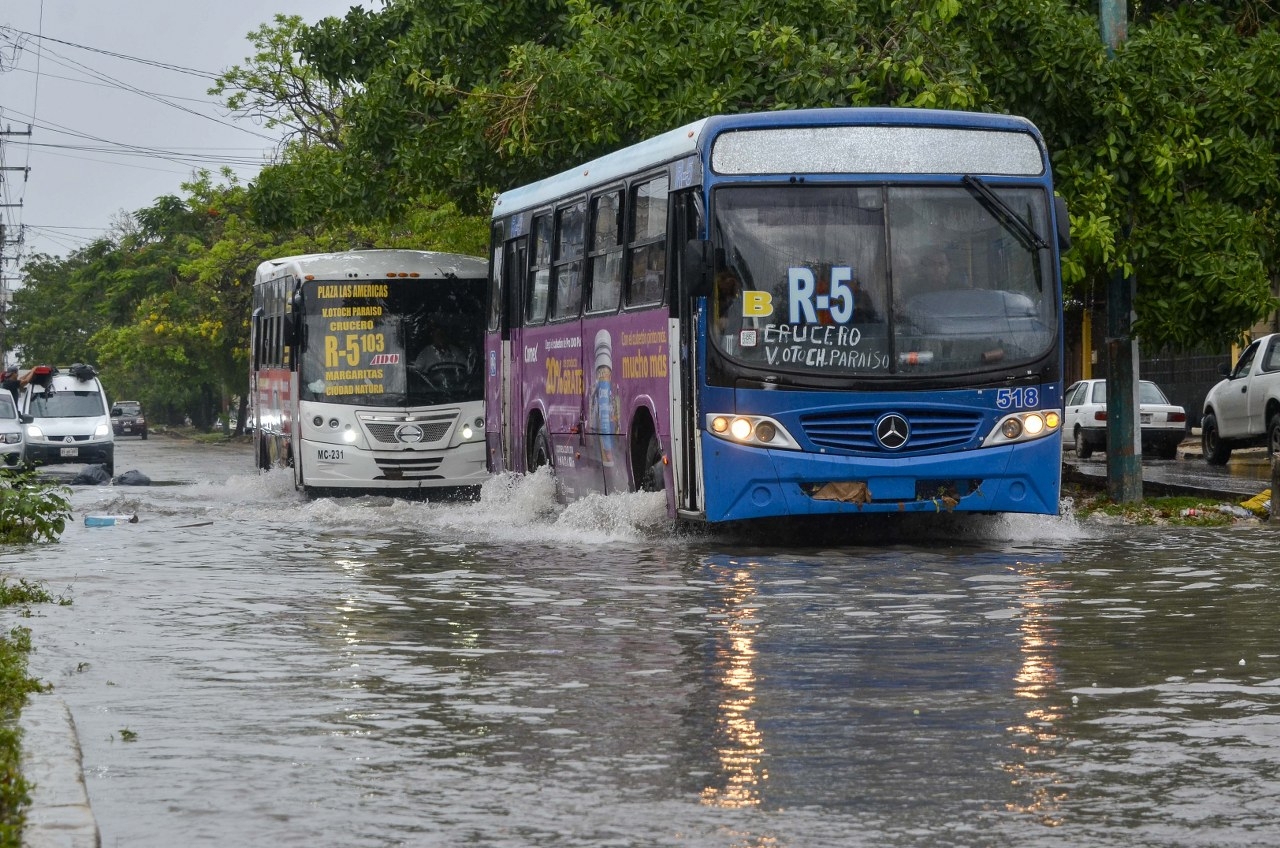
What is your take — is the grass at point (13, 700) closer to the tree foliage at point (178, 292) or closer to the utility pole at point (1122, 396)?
the utility pole at point (1122, 396)

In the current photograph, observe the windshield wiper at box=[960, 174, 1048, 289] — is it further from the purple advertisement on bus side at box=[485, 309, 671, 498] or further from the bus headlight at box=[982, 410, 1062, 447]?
the purple advertisement on bus side at box=[485, 309, 671, 498]

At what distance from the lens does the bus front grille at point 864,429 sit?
16.1 metres

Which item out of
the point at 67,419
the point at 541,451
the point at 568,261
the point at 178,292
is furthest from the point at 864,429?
the point at 178,292

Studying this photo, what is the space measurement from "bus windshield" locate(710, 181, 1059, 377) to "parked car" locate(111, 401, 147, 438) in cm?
7802

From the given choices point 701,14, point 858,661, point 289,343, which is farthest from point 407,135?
point 858,661

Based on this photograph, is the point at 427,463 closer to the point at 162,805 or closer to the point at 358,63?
the point at 358,63

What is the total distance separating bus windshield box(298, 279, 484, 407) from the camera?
86.7ft

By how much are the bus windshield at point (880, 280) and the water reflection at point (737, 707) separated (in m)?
2.97

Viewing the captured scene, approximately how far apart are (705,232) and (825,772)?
9363 millimetres

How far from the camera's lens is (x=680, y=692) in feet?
30.3

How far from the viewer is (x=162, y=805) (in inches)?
270

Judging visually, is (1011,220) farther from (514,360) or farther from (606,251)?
(514,360)

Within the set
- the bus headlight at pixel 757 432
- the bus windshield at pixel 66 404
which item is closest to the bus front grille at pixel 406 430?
the bus headlight at pixel 757 432

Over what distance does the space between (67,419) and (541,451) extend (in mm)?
19923
